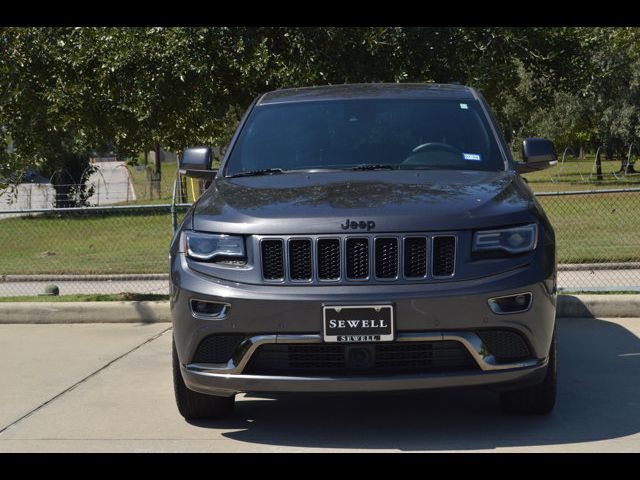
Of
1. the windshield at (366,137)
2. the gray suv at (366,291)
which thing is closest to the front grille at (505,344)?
the gray suv at (366,291)

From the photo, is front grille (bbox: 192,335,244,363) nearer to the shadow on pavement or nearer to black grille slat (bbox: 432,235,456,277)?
the shadow on pavement

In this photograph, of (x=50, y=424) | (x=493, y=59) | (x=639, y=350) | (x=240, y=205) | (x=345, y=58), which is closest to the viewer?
(x=240, y=205)

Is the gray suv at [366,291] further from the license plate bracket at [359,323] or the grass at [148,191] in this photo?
the grass at [148,191]

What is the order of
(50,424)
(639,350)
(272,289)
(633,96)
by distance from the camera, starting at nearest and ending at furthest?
(272,289)
(50,424)
(639,350)
(633,96)

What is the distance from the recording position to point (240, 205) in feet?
17.7

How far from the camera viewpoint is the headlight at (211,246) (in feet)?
17.0

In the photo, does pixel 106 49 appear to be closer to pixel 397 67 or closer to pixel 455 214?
pixel 397 67

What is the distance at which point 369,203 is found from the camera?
5234 millimetres

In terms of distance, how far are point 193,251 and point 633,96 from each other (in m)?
35.9

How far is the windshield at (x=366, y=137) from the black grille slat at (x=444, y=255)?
1.10 m

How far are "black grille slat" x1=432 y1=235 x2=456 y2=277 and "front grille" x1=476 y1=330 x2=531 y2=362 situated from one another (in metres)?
0.34

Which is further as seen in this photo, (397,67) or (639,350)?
(397,67)

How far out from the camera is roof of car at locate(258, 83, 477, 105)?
22.3ft

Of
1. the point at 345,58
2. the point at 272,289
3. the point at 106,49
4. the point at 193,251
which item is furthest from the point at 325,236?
the point at 106,49
